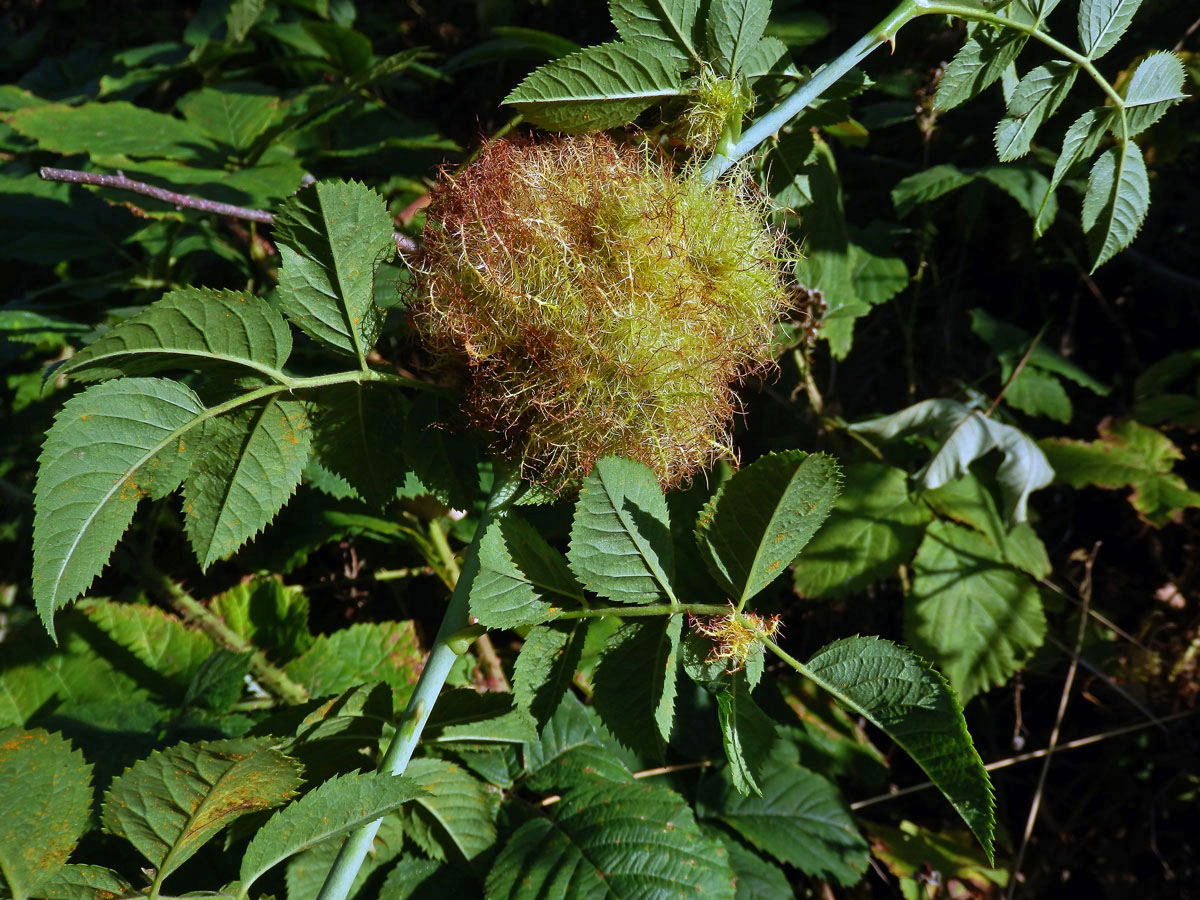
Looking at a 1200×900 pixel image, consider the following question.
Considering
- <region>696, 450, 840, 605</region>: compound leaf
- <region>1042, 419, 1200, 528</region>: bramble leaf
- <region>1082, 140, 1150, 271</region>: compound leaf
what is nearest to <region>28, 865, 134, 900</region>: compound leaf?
<region>696, 450, 840, 605</region>: compound leaf

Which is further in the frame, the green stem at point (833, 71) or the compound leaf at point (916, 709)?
the green stem at point (833, 71)

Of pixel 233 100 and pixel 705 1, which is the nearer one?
pixel 705 1

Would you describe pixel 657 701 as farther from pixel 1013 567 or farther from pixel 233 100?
pixel 233 100

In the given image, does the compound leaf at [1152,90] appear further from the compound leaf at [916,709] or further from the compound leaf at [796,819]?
the compound leaf at [796,819]

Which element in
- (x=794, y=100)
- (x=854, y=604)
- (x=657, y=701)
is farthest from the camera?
(x=854, y=604)

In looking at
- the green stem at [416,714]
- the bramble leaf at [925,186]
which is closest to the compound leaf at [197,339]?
the green stem at [416,714]

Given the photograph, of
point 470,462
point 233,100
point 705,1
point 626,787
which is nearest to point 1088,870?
point 626,787

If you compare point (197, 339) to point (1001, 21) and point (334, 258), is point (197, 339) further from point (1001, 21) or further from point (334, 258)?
point (1001, 21)
